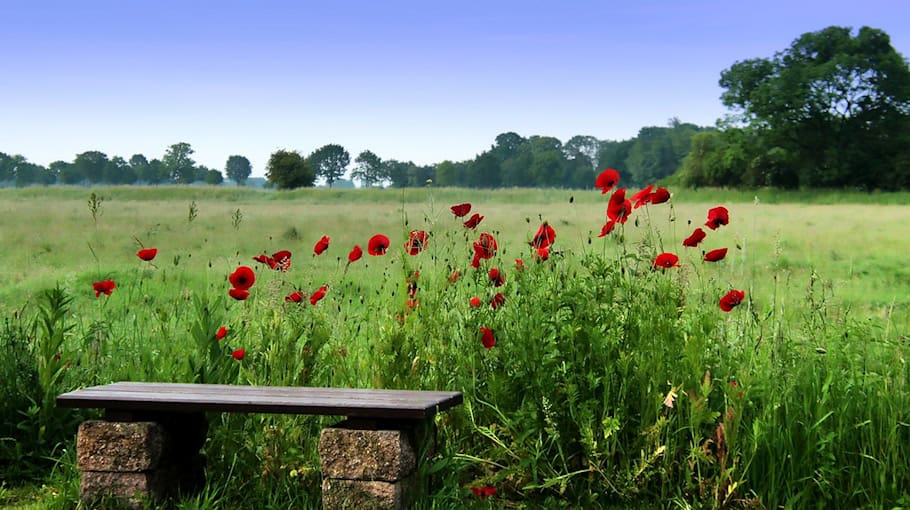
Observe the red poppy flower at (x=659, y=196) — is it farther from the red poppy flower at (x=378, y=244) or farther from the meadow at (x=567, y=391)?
the red poppy flower at (x=378, y=244)

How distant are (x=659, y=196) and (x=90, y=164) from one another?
3284 inches

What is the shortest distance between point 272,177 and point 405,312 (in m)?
45.9

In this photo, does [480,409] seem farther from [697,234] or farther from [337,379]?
[697,234]

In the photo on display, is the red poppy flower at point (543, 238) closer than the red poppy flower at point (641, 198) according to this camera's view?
No

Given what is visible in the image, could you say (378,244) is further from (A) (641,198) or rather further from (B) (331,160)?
(B) (331,160)

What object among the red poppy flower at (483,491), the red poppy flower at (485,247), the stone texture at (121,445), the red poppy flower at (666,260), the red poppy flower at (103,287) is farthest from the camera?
the red poppy flower at (103,287)

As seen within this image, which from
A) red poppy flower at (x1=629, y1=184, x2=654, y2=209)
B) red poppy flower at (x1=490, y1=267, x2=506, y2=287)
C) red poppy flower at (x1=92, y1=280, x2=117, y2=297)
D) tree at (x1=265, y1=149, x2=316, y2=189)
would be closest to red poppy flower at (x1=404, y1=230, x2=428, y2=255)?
red poppy flower at (x1=490, y1=267, x2=506, y2=287)

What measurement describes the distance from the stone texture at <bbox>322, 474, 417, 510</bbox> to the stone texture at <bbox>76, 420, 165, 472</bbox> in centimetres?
81

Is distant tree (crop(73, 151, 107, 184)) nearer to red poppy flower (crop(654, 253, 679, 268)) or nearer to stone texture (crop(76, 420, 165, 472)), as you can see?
stone texture (crop(76, 420, 165, 472))

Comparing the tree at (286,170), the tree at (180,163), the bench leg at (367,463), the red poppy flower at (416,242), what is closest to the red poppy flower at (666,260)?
the red poppy flower at (416,242)

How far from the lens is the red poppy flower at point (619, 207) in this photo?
4023 mm

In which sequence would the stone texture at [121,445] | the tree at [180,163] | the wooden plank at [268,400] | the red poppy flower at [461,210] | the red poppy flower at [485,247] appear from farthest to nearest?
the tree at [180,163] → the red poppy flower at [461,210] → the red poppy flower at [485,247] → the stone texture at [121,445] → the wooden plank at [268,400]

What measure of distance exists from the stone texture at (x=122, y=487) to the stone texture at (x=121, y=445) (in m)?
0.03

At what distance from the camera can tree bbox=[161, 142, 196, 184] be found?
2413 inches
